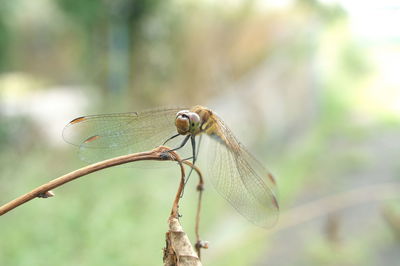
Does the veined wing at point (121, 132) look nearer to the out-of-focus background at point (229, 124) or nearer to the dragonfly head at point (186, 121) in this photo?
the dragonfly head at point (186, 121)

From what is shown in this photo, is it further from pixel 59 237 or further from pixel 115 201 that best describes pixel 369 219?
pixel 59 237

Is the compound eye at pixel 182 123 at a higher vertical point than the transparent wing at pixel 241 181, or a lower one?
higher

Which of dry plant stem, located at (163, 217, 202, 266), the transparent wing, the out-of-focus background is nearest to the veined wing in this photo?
the transparent wing

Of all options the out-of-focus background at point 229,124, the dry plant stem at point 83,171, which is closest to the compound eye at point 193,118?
the dry plant stem at point 83,171

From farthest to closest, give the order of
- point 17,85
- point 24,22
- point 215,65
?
point 24,22
point 17,85
point 215,65

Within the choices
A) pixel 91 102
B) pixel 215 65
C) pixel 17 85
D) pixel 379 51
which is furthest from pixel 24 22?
pixel 379 51

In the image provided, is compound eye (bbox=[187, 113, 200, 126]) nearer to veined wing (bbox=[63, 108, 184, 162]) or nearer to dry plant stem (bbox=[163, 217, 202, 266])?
veined wing (bbox=[63, 108, 184, 162])
